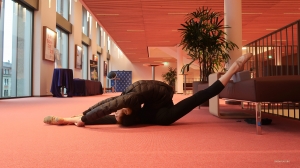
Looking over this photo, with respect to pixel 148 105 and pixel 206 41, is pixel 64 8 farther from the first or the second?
pixel 148 105

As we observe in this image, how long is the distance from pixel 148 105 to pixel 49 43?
7303mm

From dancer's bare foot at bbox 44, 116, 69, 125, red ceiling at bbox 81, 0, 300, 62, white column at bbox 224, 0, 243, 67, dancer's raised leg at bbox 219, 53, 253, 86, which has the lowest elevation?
dancer's bare foot at bbox 44, 116, 69, 125

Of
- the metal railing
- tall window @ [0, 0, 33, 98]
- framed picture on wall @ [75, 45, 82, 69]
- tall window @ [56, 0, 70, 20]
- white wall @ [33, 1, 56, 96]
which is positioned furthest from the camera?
framed picture on wall @ [75, 45, 82, 69]

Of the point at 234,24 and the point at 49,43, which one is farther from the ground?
the point at 49,43

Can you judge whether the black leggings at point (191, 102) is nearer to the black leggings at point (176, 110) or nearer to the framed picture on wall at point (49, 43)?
the black leggings at point (176, 110)

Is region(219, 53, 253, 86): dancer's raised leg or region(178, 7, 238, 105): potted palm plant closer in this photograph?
region(219, 53, 253, 86): dancer's raised leg

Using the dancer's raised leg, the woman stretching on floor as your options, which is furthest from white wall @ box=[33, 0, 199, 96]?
the dancer's raised leg

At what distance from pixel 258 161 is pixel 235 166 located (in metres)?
0.15

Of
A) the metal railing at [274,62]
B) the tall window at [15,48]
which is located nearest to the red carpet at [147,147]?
the metal railing at [274,62]

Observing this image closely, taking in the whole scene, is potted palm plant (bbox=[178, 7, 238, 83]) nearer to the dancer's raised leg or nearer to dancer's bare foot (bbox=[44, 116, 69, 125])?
the dancer's raised leg

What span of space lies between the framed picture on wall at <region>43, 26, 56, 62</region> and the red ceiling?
170cm

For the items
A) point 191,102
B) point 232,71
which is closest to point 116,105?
point 191,102

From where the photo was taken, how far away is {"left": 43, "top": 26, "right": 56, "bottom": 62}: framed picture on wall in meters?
8.29

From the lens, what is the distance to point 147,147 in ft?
4.97
